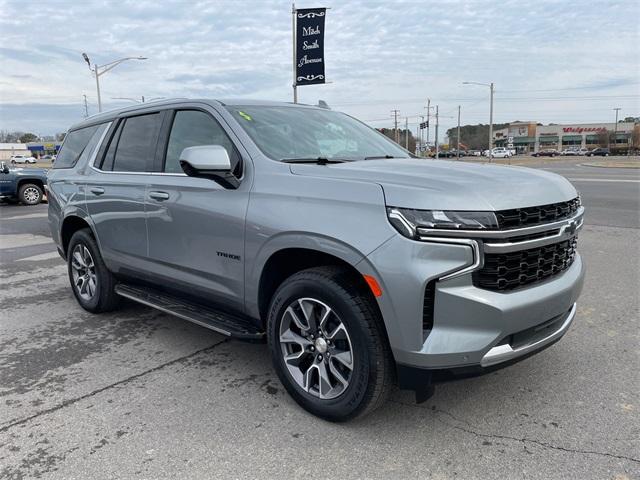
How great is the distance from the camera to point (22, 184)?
17000 millimetres

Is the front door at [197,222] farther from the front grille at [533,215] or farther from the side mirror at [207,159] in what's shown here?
the front grille at [533,215]

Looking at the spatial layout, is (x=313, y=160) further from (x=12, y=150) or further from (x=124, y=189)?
(x=12, y=150)

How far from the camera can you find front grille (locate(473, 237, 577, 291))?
2.59 metres

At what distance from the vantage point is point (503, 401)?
324 centimetres

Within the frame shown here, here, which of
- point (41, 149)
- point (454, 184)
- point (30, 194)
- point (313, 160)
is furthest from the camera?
point (41, 149)

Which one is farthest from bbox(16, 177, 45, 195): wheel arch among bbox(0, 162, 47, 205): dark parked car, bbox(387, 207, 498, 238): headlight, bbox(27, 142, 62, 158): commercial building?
bbox(27, 142, 62, 158): commercial building

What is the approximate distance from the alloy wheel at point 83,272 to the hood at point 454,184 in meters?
2.91

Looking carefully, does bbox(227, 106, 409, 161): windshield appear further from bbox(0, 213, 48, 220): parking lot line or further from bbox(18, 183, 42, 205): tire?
bbox(18, 183, 42, 205): tire

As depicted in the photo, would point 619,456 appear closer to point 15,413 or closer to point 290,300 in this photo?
point 290,300

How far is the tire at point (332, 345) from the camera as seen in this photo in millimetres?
2744

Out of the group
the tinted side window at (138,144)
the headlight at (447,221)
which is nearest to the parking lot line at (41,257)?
the tinted side window at (138,144)

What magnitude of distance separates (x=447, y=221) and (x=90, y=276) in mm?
3951

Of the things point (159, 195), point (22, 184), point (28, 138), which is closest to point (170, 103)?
point (159, 195)

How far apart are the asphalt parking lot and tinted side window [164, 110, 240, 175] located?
1.53 metres
